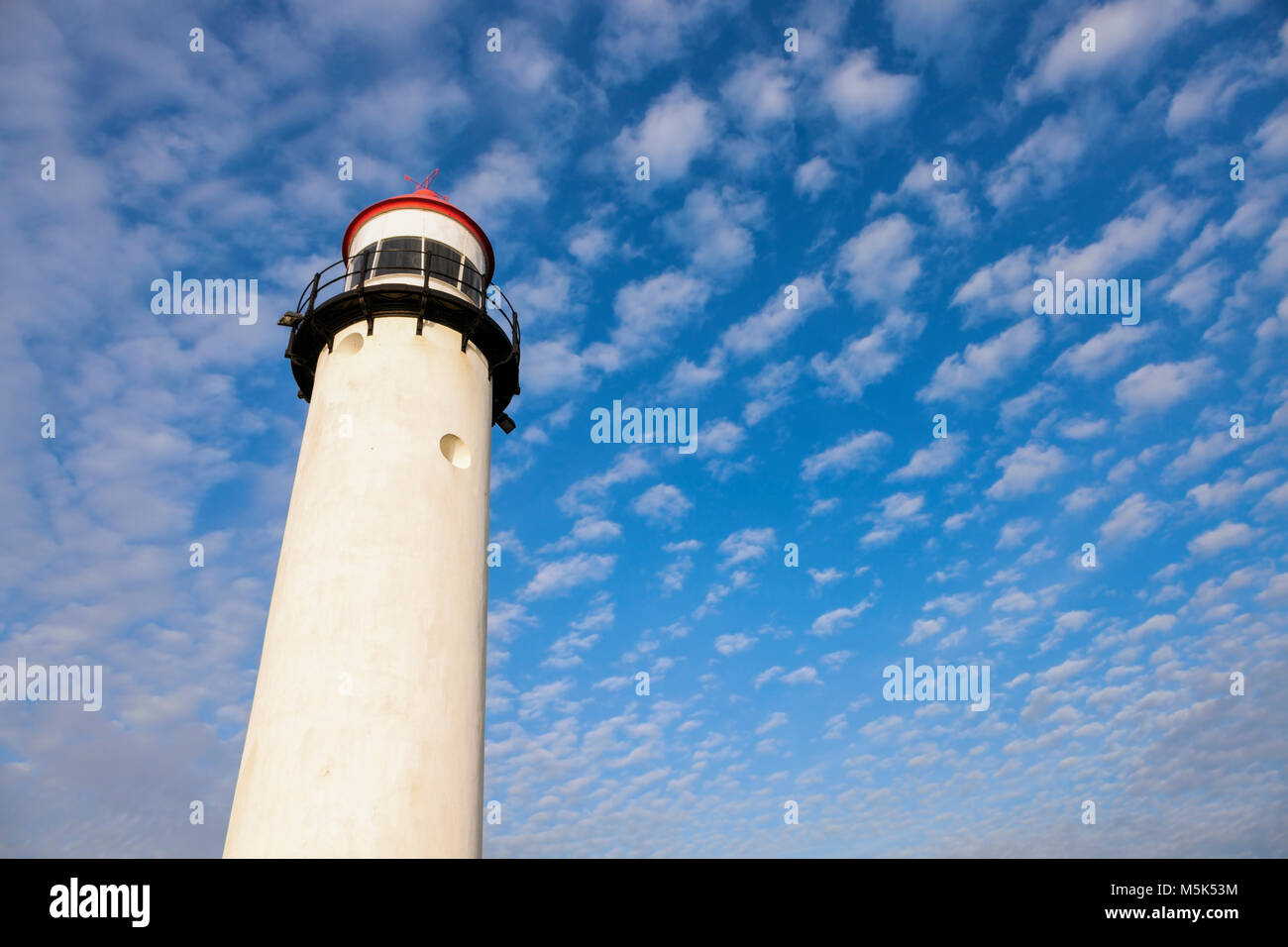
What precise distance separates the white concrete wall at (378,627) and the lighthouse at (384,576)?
31 mm

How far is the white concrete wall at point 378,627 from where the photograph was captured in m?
13.6

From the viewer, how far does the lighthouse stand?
45.0 feet

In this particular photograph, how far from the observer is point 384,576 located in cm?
1531

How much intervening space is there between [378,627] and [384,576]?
0.99 metres

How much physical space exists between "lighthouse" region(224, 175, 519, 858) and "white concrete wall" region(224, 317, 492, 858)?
31 millimetres

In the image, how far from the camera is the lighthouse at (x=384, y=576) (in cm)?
1371

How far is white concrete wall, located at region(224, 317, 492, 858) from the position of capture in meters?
13.6

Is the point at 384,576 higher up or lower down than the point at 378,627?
higher up
